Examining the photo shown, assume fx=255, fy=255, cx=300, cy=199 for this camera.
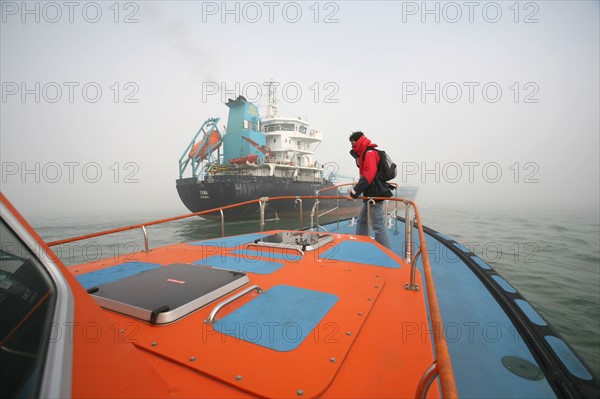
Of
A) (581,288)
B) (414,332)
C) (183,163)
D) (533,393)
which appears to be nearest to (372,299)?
(414,332)

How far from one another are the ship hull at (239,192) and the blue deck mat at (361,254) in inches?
477

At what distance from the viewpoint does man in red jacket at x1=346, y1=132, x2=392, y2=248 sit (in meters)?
4.21

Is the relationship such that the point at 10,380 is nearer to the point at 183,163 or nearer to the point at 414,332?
the point at 414,332

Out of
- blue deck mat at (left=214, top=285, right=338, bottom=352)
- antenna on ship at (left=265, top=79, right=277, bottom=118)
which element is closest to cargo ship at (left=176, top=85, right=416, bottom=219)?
antenna on ship at (left=265, top=79, right=277, bottom=118)

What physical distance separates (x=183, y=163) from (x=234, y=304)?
882 inches

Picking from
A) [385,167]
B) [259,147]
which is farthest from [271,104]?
[385,167]

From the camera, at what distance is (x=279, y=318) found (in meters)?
1.70

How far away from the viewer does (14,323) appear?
66cm

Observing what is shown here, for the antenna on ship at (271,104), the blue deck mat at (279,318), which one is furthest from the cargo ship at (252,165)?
the blue deck mat at (279,318)

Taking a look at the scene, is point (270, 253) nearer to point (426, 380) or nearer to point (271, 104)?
point (426, 380)

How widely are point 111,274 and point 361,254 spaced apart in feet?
9.33

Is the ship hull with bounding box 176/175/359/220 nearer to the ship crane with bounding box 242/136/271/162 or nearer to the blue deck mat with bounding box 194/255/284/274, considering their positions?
the ship crane with bounding box 242/136/271/162

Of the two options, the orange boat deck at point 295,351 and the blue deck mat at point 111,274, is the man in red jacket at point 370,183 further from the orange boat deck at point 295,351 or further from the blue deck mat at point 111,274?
the blue deck mat at point 111,274

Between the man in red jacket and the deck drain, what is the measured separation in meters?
2.66
